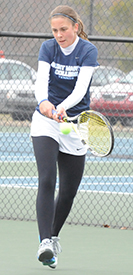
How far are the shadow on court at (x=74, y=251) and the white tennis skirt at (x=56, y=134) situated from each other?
0.79 meters

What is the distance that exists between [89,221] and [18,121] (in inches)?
236

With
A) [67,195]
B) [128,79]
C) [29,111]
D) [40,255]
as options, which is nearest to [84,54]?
[67,195]

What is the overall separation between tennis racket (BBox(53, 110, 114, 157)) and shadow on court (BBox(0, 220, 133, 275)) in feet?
2.76

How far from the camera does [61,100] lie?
359cm

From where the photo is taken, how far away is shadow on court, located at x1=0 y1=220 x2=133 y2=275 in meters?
3.77

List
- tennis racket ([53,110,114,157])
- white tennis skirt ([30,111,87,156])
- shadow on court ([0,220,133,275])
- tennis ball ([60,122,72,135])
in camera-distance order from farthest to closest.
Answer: shadow on court ([0,220,133,275]) < white tennis skirt ([30,111,87,156]) < tennis racket ([53,110,114,157]) < tennis ball ([60,122,72,135])

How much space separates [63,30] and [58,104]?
46cm

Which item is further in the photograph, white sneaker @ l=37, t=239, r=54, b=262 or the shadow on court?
the shadow on court

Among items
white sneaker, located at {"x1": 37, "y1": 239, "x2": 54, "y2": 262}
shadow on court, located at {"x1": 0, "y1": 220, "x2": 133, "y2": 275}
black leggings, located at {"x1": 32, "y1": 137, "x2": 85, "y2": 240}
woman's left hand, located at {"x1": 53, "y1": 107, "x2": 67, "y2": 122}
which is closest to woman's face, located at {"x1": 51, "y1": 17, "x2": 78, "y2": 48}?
woman's left hand, located at {"x1": 53, "y1": 107, "x2": 67, "y2": 122}

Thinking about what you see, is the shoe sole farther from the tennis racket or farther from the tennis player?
the tennis racket

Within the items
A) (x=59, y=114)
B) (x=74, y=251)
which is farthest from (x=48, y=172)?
(x=74, y=251)

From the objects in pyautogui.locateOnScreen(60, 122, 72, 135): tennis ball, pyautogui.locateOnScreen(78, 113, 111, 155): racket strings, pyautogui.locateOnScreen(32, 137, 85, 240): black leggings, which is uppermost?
pyautogui.locateOnScreen(60, 122, 72, 135): tennis ball

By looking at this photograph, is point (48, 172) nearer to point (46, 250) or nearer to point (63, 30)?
point (46, 250)

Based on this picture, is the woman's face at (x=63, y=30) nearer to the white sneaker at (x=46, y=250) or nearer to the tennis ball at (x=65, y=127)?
the tennis ball at (x=65, y=127)
